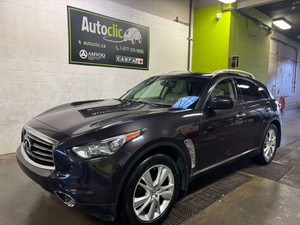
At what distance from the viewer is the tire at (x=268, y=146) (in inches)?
140

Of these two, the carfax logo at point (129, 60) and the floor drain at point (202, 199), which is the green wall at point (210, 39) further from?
the floor drain at point (202, 199)

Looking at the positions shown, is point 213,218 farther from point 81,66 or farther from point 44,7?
point 44,7

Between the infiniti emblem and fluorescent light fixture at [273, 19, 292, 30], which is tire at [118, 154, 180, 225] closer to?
the infiniti emblem

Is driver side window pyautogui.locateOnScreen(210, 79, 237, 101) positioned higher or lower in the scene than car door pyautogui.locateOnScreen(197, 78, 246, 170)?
higher

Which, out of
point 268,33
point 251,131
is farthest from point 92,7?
point 268,33

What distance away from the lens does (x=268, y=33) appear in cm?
912

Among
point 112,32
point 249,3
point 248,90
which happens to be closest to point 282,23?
point 249,3

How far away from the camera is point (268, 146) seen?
3678 mm

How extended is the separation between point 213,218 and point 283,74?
1220 cm

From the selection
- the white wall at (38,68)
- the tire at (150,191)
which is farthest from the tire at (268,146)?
the white wall at (38,68)

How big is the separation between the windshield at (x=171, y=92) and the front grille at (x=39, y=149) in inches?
50.6

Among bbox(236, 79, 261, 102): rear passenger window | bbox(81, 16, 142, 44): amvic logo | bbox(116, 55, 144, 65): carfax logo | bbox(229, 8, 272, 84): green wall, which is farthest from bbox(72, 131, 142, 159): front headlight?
bbox(229, 8, 272, 84): green wall

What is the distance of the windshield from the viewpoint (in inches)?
101

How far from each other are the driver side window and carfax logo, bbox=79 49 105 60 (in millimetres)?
3157
